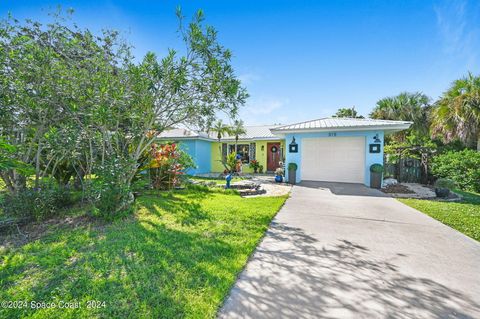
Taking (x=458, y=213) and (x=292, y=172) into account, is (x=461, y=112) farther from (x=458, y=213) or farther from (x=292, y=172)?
(x=292, y=172)

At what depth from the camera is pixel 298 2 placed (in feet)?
22.9

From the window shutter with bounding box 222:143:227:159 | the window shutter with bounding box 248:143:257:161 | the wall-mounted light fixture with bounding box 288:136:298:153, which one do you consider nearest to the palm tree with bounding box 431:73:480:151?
the wall-mounted light fixture with bounding box 288:136:298:153

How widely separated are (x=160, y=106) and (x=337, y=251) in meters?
5.53

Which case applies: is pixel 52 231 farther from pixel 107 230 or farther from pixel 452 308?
pixel 452 308

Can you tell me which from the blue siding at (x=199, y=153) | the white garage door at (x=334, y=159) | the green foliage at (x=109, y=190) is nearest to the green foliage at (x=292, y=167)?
the white garage door at (x=334, y=159)

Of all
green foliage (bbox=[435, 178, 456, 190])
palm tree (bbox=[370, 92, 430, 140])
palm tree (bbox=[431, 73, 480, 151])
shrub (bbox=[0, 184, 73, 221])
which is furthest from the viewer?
palm tree (bbox=[370, 92, 430, 140])

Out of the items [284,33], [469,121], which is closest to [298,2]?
[284,33]

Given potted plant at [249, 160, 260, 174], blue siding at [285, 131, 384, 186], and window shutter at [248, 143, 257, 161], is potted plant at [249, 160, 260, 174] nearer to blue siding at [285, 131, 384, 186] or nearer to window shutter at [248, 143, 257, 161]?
window shutter at [248, 143, 257, 161]

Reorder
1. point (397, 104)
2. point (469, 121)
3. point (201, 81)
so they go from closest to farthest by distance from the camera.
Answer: point (201, 81) → point (469, 121) → point (397, 104)

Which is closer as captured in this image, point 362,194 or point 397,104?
point 362,194

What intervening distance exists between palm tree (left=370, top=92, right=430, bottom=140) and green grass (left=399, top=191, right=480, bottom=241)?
461 inches

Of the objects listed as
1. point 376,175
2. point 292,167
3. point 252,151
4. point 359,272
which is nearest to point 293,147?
point 292,167

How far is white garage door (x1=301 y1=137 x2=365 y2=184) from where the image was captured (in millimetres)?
10133

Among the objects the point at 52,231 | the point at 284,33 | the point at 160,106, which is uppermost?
the point at 284,33
